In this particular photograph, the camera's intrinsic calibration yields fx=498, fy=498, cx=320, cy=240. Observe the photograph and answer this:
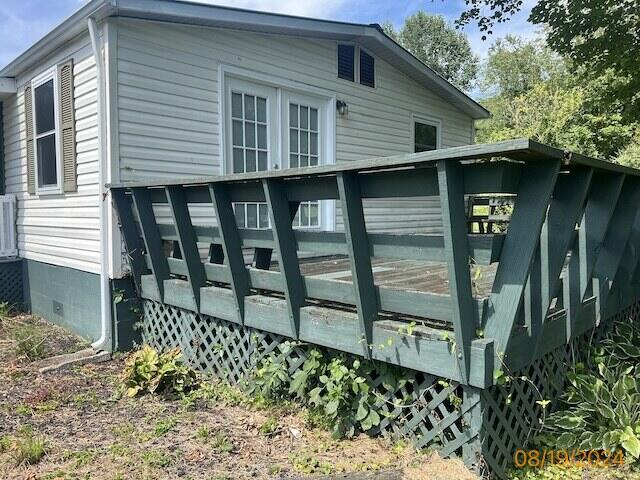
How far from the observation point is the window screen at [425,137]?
27.4 feet

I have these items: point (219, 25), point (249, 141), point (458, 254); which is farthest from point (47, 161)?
point (458, 254)

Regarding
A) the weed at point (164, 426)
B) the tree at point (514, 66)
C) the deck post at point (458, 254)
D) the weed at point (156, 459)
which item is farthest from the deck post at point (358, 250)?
the tree at point (514, 66)

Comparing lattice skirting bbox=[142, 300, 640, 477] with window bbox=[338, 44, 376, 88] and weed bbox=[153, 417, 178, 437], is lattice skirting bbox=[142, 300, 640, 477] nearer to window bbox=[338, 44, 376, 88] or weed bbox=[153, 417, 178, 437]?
weed bbox=[153, 417, 178, 437]

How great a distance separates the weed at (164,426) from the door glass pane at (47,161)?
343cm

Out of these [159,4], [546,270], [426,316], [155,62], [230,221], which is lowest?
[426,316]

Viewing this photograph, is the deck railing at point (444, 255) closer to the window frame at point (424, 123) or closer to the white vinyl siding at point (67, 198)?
the white vinyl siding at point (67, 198)

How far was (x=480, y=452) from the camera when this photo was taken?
8.20 ft

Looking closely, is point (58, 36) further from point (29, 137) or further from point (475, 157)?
point (475, 157)

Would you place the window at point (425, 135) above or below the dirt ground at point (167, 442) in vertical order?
above

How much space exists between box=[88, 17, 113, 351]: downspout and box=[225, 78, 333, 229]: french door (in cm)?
141

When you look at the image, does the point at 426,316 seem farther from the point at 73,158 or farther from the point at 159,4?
the point at 73,158

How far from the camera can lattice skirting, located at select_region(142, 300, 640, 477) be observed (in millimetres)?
2531

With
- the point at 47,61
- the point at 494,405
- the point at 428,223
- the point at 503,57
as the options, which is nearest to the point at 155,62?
the point at 47,61

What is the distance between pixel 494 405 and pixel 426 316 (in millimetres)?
574
